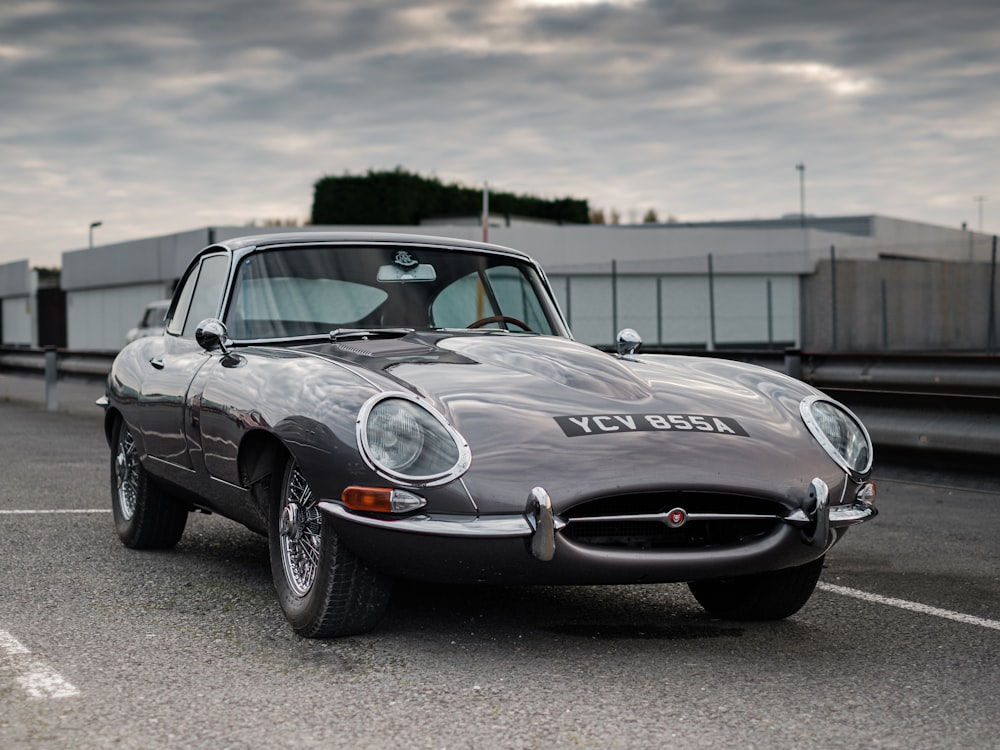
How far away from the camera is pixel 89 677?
3912mm

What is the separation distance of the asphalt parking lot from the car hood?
1.88 feet

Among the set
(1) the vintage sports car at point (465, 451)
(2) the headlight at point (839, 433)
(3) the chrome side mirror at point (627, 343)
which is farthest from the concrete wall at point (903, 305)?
(2) the headlight at point (839, 433)

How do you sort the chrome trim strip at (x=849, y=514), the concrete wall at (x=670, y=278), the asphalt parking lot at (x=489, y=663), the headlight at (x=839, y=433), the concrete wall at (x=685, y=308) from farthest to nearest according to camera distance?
the concrete wall at (x=670, y=278) → the concrete wall at (x=685, y=308) → the headlight at (x=839, y=433) → the chrome trim strip at (x=849, y=514) → the asphalt parking lot at (x=489, y=663)

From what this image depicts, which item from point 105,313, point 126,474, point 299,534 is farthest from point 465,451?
point 105,313

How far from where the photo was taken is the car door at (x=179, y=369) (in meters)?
5.45

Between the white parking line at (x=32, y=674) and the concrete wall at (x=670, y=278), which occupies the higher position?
the concrete wall at (x=670, y=278)

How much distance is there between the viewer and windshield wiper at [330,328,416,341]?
5266 millimetres

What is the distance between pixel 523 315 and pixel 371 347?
3.57 feet

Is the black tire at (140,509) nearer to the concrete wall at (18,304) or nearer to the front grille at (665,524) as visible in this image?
the front grille at (665,524)

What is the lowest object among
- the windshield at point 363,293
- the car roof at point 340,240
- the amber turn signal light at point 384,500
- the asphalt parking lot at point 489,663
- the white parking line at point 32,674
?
the asphalt parking lot at point 489,663

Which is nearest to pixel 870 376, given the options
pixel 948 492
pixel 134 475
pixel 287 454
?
pixel 948 492

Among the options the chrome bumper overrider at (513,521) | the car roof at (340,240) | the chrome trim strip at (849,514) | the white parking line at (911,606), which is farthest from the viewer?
the car roof at (340,240)

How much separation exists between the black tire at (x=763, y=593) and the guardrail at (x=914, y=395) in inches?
133

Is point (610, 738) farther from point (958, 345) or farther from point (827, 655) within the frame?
point (958, 345)
